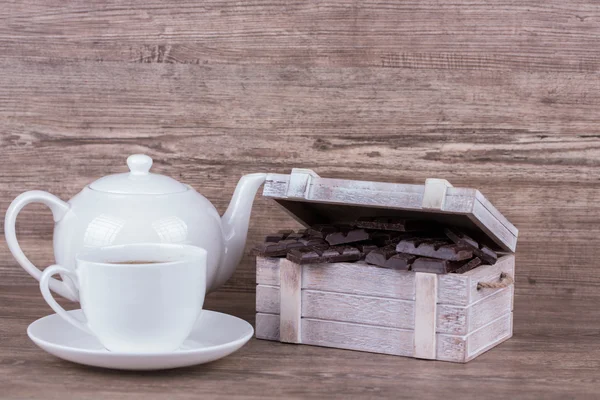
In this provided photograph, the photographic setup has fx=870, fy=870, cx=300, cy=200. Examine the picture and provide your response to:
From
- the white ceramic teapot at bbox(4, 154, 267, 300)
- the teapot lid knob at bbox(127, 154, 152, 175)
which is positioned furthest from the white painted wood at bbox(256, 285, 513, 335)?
the teapot lid knob at bbox(127, 154, 152, 175)

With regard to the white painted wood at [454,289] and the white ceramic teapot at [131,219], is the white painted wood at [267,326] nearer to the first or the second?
the white ceramic teapot at [131,219]

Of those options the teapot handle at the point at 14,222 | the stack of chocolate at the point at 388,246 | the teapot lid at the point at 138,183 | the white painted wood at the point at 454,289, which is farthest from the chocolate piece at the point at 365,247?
the teapot handle at the point at 14,222

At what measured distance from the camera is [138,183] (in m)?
1.10

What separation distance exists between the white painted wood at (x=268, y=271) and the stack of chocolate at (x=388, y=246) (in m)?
0.01

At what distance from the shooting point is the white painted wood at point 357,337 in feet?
3.28

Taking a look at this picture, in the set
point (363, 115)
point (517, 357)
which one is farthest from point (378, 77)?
point (517, 357)

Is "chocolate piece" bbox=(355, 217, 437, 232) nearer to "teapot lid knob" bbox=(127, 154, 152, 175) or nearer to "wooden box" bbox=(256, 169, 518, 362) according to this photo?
"wooden box" bbox=(256, 169, 518, 362)

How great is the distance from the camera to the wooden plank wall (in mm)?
1316

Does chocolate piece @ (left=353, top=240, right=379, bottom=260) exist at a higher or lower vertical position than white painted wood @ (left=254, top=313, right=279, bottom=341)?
higher

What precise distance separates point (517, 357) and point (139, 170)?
52 cm

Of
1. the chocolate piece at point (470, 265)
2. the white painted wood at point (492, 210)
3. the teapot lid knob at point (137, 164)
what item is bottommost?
the chocolate piece at point (470, 265)

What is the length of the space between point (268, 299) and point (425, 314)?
0.67ft

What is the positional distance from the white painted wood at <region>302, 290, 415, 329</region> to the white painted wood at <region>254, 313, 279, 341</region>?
5cm

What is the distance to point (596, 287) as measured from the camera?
4.41ft
